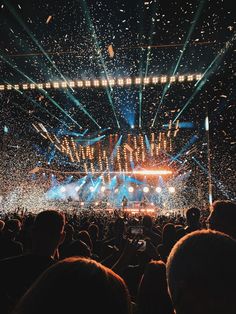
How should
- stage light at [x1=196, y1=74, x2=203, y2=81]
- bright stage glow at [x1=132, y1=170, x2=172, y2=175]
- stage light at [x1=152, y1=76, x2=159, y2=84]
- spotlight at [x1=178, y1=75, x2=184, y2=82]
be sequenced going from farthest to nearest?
bright stage glow at [x1=132, y1=170, x2=172, y2=175] → stage light at [x1=152, y1=76, x2=159, y2=84] → spotlight at [x1=178, y1=75, x2=184, y2=82] → stage light at [x1=196, y1=74, x2=203, y2=81]

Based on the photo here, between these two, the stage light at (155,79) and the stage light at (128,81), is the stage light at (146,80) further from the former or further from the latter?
the stage light at (128,81)

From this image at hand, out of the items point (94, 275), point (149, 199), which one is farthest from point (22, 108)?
point (94, 275)

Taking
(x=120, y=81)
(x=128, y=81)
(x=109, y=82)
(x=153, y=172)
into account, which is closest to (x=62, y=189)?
(x=153, y=172)

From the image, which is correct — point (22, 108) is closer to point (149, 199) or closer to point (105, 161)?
point (105, 161)

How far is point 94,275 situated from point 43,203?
32403 millimetres

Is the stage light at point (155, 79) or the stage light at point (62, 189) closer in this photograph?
the stage light at point (155, 79)

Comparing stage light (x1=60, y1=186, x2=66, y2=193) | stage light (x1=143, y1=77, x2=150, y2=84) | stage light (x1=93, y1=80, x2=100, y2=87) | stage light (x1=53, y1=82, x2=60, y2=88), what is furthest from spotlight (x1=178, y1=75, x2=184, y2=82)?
stage light (x1=60, y1=186, x2=66, y2=193)

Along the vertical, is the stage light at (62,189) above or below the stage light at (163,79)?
below

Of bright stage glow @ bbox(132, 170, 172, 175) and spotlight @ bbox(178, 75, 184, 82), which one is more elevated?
spotlight @ bbox(178, 75, 184, 82)

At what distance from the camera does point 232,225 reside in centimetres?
290

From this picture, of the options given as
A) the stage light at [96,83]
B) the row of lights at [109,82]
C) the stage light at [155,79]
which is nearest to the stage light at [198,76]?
the row of lights at [109,82]

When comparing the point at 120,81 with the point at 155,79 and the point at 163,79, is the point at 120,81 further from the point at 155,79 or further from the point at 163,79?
the point at 163,79

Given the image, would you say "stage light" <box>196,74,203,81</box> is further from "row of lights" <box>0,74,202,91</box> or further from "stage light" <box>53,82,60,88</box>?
"stage light" <box>53,82,60,88</box>

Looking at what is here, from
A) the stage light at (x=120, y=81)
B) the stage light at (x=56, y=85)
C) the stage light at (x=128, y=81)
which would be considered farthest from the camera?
the stage light at (x=56, y=85)
